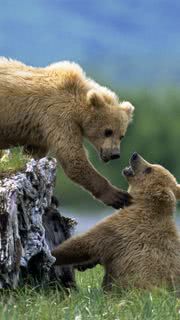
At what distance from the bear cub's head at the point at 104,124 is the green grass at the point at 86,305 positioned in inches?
73.1

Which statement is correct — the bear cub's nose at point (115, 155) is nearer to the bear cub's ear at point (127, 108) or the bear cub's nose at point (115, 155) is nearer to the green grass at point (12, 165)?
the bear cub's ear at point (127, 108)

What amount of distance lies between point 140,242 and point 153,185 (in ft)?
1.99

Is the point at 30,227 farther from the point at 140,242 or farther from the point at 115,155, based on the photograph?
the point at 115,155

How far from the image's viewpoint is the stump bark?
7875mm

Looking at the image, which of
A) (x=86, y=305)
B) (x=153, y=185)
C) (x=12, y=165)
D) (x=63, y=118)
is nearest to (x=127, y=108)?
(x=63, y=118)

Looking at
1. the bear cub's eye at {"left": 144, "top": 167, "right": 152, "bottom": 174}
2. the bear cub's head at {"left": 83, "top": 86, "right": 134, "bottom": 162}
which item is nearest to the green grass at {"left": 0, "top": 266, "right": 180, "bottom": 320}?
the bear cub's eye at {"left": 144, "top": 167, "right": 152, "bottom": 174}

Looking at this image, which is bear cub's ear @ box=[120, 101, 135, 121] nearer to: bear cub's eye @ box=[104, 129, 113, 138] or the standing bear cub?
the standing bear cub

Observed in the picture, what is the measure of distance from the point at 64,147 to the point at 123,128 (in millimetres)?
807

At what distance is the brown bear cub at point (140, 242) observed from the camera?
28.4ft

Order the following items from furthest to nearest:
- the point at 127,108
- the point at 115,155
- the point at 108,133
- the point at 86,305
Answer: the point at 127,108 < the point at 108,133 < the point at 115,155 < the point at 86,305

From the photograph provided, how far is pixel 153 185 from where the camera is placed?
9242mm

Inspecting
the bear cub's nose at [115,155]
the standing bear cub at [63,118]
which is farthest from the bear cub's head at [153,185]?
the bear cub's nose at [115,155]

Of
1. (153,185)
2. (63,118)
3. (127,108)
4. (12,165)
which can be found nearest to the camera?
(12,165)

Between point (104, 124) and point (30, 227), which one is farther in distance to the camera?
point (104, 124)
